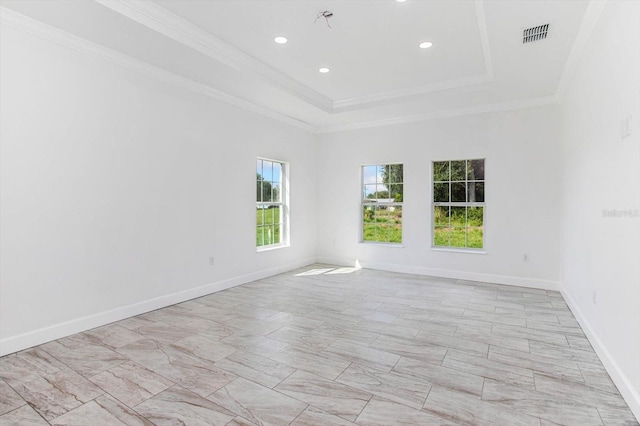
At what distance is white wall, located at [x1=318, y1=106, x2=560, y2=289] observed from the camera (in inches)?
198

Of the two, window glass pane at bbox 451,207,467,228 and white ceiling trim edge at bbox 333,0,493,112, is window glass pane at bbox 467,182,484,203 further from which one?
white ceiling trim edge at bbox 333,0,493,112

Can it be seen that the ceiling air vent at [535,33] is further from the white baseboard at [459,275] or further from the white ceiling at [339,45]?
the white baseboard at [459,275]

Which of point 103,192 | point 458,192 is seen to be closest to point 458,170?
point 458,192

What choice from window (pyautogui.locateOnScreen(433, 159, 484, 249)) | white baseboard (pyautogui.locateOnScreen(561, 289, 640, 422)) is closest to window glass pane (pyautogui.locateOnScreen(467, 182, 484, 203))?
window (pyautogui.locateOnScreen(433, 159, 484, 249))

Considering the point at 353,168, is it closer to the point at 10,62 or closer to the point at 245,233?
the point at 245,233

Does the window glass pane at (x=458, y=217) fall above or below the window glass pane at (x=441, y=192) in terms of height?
below

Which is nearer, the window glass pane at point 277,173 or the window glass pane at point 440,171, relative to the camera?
the window glass pane at point 440,171

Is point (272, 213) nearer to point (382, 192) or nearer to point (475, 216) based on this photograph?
point (382, 192)

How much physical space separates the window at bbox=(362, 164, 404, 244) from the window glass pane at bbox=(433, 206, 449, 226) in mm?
629

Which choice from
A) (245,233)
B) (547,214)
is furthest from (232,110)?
(547,214)

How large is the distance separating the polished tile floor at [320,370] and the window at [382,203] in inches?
94.5

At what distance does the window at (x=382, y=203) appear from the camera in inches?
249

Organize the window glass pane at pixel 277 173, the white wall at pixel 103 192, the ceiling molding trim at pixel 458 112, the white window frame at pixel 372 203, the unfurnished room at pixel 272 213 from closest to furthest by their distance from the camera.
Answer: the unfurnished room at pixel 272 213, the white wall at pixel 103 192, the ceiling molding trim at pixel 458 112, the window glass pane at pixel 277 173, the white window frame at pixel 372 203

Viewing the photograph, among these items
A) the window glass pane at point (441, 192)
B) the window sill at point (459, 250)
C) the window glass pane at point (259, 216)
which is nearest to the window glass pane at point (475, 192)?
the window glass pane at point (441, 192)
